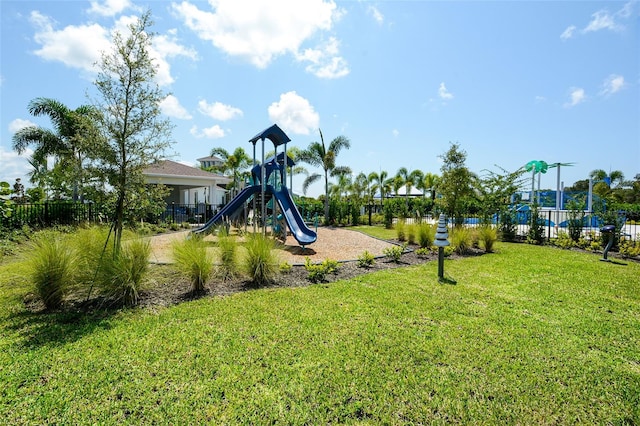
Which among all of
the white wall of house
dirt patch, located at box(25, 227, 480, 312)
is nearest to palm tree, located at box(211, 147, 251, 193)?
the white wall of house

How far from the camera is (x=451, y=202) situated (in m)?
12.7

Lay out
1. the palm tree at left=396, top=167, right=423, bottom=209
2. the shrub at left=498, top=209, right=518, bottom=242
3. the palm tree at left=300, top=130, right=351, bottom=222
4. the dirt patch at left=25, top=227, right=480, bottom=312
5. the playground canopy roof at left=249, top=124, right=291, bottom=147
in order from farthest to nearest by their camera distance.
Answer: the palm tree at left=396, top=167, right=423, bottom=209
the palm tree at left=300, top=130, right=351, bottom=222
the shrub at left=498, top=209, right=518, bottom=242
the playground canopy roof at left=249, top=124, right=291, bottom=147
the dirt patch at left=25, top=227, right=480, bottom=312

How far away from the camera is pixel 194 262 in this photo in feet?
17.1

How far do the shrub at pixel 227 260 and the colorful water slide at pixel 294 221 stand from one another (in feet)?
12.4

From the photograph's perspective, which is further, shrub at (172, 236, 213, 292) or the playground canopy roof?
the playground canopy roof

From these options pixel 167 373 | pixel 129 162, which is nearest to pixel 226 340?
pixel 167 373

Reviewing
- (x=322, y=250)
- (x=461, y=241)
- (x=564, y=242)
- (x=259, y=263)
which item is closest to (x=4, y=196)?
(x=259, y=263)

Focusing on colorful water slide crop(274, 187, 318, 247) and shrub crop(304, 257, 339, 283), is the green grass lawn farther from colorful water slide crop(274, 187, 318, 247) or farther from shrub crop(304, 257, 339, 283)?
colorful water slide crop(274, 187, 318, 247)

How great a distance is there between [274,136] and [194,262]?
790 centimetres

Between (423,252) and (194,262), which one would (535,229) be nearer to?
(423,252)

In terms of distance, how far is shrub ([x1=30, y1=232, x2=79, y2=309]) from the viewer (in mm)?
4316

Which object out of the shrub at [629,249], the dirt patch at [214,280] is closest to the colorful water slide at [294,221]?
the dirt patch at [214,280]

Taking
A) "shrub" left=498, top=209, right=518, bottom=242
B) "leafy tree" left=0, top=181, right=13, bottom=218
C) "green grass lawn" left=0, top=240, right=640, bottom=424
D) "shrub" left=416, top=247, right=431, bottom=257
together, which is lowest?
"green grass lawn" left=0, top=240, right=640, bottom=424

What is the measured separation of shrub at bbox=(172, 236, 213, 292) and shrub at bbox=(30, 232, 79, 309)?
1455mm
